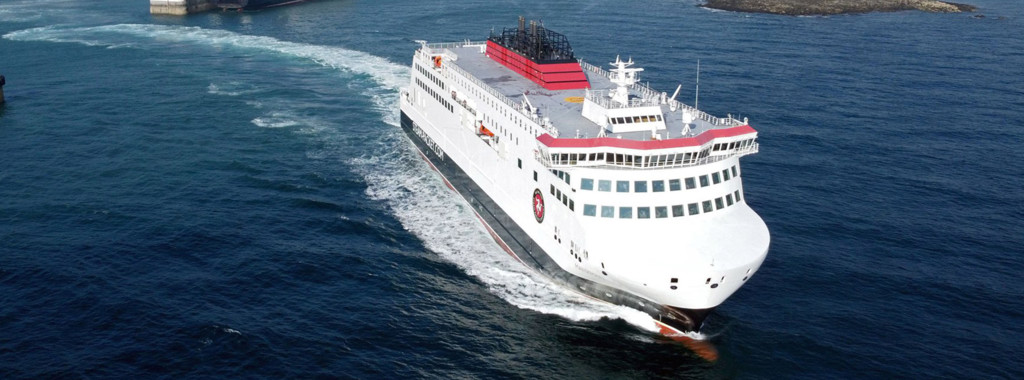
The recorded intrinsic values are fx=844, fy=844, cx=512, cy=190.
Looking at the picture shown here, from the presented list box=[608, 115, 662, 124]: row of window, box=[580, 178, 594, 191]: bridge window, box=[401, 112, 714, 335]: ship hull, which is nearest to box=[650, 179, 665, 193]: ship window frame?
box=[580, 178, 594, 191]: bridge window

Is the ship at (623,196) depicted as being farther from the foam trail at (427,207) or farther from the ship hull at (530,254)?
the foam trail at (427,207)

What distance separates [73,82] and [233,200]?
44.6 metres

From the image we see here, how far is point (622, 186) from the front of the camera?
45.7m

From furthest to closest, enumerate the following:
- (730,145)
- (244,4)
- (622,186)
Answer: (244,4) → (730,145) → (622,186)

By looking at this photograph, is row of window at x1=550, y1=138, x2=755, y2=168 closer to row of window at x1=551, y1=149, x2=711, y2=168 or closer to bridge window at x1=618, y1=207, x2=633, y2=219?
row of window at x1=551, y1=149, x2=711, y2=168

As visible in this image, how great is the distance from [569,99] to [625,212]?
50.6ft

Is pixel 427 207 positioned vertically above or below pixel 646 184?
below

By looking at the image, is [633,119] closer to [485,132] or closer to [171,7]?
[485,132]

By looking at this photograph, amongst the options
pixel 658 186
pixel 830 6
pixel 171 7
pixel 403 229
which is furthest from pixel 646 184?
pixel 171 7

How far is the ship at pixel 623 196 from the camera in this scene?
43.8m

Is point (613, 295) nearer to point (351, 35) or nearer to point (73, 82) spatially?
point (73, 82)

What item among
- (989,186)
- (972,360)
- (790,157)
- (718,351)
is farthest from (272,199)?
(989,186)

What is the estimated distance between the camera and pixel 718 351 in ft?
144

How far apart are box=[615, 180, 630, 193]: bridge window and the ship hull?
5709 millimetres
